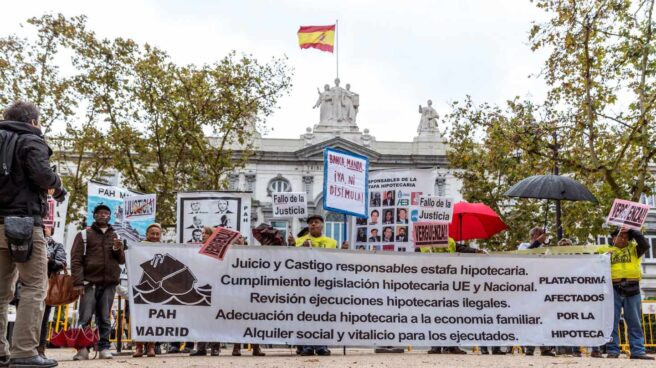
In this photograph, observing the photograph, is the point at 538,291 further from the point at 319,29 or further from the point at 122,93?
the point at 319,29

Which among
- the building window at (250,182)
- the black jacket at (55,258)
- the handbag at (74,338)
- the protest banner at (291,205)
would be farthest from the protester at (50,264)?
the building window at (250,182)

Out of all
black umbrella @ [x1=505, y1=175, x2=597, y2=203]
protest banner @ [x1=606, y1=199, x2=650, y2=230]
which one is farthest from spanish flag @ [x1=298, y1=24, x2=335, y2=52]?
protest banner @ [x1=606, y1=199, x2=650, y2=230]

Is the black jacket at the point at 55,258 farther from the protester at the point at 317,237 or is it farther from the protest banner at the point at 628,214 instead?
the protest banner at the point at 628,214

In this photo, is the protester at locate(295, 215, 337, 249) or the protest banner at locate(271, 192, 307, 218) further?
the protest banner at locate(271, 192, 307, 218)

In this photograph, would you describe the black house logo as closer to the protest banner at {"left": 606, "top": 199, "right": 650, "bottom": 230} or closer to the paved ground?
the paved ground

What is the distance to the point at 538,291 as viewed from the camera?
10.1 metres

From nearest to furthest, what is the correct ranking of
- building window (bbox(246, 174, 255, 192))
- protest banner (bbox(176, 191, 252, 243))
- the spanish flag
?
protest banner (bbox(176, 191, 252, 243)), the spanish flag, building window (bbox(246, 174, 255, 192))

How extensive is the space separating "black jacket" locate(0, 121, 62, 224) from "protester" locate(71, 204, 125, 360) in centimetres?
298

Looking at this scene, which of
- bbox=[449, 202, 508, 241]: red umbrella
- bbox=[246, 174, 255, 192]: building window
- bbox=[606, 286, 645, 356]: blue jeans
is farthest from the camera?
bbox=[246, 174, 255, 192]: building window

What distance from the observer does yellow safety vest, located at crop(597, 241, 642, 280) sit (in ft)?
35.6

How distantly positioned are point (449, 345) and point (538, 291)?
137 centimetres

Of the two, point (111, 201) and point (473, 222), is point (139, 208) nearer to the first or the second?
point (111, 201)

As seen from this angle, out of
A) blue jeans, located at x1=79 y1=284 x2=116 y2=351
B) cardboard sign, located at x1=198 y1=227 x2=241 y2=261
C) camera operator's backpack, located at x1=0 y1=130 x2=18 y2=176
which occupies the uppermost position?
camera operator's backpack, located at x1=0 y1=130 x2=18 y2=176

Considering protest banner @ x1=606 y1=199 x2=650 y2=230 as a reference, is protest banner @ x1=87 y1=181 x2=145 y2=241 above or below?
above
